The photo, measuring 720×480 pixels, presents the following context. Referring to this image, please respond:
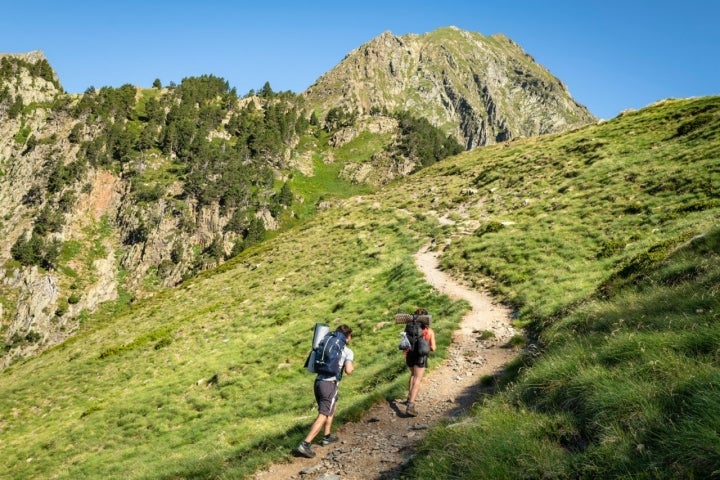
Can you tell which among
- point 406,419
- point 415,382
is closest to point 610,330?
point 415,382

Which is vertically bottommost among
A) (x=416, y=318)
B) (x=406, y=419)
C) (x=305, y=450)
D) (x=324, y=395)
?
(x=406, y=419)

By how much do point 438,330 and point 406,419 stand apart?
6433mm

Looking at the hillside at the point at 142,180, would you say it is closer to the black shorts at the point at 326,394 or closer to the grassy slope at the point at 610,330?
the grassy slope at the point at 610,330

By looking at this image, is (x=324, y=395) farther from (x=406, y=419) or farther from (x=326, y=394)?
(x=406, y=419)

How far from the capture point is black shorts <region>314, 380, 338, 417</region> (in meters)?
10.4

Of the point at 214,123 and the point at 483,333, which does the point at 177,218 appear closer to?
the point at 214,123

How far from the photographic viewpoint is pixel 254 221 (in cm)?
10531

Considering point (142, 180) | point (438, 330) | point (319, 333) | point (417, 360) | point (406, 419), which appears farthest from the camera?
point (142, 180)

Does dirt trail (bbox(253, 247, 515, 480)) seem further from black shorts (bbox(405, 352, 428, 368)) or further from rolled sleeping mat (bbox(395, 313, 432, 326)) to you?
rolled sleeping mat (bbox(395, 313, 432, 326))

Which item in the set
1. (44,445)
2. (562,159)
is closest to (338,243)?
(562,159)

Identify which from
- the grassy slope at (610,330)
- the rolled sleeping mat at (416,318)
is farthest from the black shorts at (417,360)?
the grassy slope at (610,330)

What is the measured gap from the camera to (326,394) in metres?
10.4

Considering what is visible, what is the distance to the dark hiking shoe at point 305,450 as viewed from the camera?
33.8ft

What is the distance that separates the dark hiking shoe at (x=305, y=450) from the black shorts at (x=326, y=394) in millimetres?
883
